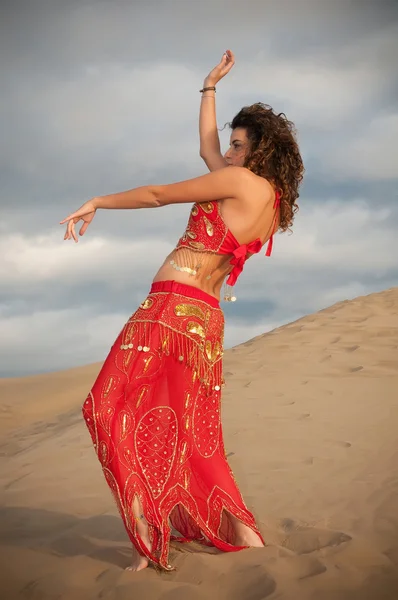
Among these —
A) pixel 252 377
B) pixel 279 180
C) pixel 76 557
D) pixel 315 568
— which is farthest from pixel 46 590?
pixel 252 377

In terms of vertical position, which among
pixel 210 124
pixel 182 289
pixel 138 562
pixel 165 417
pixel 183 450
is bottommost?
pixel 138 562

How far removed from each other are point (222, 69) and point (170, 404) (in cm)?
213

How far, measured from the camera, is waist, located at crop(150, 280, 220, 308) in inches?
174

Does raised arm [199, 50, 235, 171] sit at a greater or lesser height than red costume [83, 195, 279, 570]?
greater

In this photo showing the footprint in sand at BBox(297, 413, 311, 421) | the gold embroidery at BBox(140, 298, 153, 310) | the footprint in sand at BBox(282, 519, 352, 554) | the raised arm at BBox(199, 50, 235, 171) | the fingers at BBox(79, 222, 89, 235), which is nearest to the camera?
the fingers at BBox(79, 222, 89, 235)

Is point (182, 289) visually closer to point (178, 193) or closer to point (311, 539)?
point (178, 193)

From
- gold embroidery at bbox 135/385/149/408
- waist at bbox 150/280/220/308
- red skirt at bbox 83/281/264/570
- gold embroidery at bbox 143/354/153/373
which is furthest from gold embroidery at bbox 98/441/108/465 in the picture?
waist at bbox 150/280/220/308

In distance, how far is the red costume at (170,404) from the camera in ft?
13.9

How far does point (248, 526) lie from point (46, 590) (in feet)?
4.04

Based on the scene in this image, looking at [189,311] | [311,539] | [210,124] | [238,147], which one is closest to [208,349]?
[189,311]

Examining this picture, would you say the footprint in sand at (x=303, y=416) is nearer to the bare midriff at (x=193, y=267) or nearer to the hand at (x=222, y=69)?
the bare midriff at (x=193, y=267)

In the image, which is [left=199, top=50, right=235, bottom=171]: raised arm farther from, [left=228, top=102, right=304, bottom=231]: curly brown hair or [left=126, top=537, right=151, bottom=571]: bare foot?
[left=126, top=537, right=151, bottom=571]: bare foot

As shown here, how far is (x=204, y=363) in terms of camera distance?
4.49 m

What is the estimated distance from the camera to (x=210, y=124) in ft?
15.8
